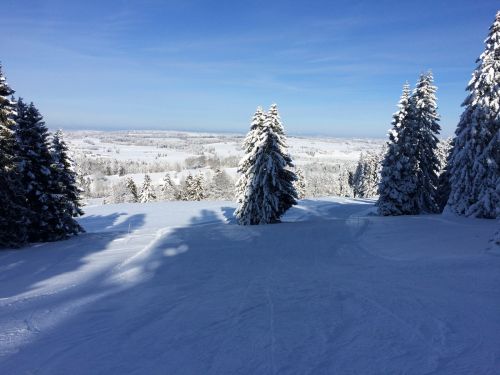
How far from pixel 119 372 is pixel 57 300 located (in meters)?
4.61

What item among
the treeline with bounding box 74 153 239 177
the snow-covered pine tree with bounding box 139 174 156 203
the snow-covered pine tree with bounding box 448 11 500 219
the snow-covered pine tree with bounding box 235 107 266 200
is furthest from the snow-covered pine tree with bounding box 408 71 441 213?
the treeline with bounding box 74 153 239 177

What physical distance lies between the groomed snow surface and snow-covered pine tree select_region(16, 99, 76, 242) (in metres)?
4.74

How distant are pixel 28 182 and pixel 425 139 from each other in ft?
97.5

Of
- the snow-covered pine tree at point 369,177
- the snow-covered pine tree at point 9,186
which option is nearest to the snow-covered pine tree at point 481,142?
the snow-covered pine tree at point 9,186

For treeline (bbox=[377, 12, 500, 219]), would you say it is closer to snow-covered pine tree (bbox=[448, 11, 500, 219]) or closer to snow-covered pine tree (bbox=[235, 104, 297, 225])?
snow-covered pine tree (bbox=[448, 11, 500, 219])

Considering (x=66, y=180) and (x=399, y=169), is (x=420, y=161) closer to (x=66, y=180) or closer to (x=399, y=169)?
(x=399, y=169)

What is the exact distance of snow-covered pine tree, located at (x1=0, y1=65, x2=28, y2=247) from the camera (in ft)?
55.4

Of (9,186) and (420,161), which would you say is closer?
(9,186)

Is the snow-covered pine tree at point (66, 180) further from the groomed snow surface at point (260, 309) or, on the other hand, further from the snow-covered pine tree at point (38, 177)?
the groomed snow surface at point (260, 309)

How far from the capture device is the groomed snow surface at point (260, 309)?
516cm

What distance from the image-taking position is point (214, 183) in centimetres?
7712

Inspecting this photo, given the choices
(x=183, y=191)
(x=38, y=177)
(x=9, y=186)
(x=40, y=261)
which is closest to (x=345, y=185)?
(x=183, y=191)

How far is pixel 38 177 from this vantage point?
19.5 metres

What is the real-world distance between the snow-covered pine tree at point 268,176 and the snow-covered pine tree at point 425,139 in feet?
38.5
